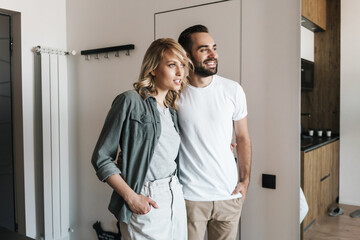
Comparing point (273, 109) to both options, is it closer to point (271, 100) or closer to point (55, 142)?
point (271, 100)

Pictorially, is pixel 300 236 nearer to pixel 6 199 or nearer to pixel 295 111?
pixel 295 111

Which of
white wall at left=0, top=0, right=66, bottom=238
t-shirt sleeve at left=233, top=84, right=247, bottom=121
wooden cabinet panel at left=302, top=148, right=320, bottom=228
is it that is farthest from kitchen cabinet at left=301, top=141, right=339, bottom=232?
white wall at left=0, top=0, right=66, bottom=238

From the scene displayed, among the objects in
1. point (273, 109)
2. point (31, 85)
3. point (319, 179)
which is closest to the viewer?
point (319, 179)

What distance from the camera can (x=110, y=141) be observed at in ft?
4.77

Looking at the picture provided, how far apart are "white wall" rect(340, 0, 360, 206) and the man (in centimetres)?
57

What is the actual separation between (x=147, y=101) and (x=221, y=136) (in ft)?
1.45

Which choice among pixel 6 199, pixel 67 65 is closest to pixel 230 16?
pixel 67 65

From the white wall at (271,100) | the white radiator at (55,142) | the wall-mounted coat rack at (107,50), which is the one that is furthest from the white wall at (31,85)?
the white wall at (271,100)

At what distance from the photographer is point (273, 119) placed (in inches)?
85.3

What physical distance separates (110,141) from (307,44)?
125cm

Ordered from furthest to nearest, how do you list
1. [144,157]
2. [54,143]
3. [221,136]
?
→ 1. [54,143]
2. [221,136]
3. [144,157]

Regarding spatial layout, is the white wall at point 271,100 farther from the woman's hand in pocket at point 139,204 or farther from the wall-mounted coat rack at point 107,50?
the woman's hand in pocket at point 139,204

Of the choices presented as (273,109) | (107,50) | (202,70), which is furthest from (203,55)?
(107,50)

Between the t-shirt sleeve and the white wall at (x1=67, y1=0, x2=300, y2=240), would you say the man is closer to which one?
the t-shirt sleeve
